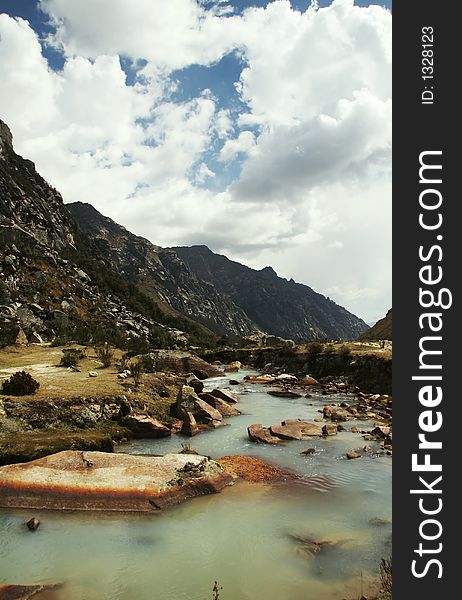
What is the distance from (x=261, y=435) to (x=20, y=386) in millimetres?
14616

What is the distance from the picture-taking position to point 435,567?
22.3 feet

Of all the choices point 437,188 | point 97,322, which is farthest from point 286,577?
point 97,322

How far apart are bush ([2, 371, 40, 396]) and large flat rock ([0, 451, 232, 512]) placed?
9027 mm

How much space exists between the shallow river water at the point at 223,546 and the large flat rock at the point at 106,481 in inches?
19.7

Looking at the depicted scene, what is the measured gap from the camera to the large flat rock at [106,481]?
13156 millimetres

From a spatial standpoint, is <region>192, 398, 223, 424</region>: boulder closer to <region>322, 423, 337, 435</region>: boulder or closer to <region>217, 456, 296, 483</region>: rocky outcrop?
<region>217, 456, 296, 483</region>: rocky outcrop

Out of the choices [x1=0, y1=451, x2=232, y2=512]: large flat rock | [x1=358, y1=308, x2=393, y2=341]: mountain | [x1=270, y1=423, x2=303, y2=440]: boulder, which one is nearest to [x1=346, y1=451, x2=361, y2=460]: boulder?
[x1=270, y1=423, x2=303, y2=440]: boulder

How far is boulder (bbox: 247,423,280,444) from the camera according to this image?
22.5 meters

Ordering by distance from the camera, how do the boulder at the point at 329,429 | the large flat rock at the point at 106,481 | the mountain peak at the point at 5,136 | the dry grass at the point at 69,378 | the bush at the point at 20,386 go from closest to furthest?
the large flat rock at the point at 106,481
the bush at the point at 20,386
the boulder at the point at 329,429
the dry grass at the point at 69,378
the mountain peak at the point at 5,136

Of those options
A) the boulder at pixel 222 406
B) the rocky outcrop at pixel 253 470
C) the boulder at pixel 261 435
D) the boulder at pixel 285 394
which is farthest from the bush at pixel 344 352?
the rocky outcrop at pixel 253 470

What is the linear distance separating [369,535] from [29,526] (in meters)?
10.2

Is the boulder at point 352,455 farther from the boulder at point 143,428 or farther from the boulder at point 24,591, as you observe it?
the boulder at point 24,591

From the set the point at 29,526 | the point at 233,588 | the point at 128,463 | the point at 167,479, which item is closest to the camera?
the point at 233,588

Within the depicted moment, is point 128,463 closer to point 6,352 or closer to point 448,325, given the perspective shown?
point 448,325
